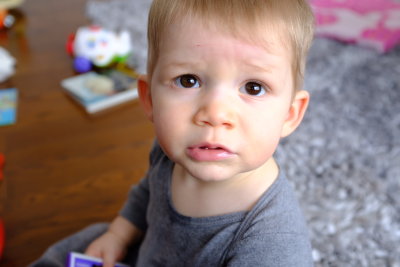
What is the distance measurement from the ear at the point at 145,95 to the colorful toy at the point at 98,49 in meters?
1.06

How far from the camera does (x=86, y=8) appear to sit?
7.48 feet

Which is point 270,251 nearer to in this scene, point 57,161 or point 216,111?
point 216,111

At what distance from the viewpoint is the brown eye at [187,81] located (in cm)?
52

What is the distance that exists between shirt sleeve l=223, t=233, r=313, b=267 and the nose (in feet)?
0.51

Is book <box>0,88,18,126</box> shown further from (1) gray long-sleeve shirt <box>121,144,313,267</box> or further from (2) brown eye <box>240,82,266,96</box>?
(2) brown eye <box>240,82,266,96</box>

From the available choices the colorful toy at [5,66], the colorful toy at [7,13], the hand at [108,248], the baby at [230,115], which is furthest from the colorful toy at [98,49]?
the baby at [230,115]

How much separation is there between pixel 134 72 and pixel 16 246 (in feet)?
2.77

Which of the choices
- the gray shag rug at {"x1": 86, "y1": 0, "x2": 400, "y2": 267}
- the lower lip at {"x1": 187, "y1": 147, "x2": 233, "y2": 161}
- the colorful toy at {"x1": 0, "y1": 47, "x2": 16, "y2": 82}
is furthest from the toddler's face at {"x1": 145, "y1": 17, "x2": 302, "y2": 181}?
the colorful toy at {"x1": 0, "y1": 47, "x2": 16, "y2": 82}

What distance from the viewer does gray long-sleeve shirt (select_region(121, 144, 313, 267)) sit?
1.78ft

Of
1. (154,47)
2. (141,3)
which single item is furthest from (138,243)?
(141,3)

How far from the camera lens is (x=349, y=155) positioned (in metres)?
1.27

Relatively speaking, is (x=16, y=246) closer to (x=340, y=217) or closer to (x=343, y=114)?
(x=340, y=217)

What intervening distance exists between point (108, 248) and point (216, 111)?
0.43m

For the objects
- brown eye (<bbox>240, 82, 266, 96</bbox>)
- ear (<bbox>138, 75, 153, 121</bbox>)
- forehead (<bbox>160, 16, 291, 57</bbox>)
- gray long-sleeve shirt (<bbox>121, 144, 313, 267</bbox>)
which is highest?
forehead (<bbox>160, 16, 291, 57</bbox>)
